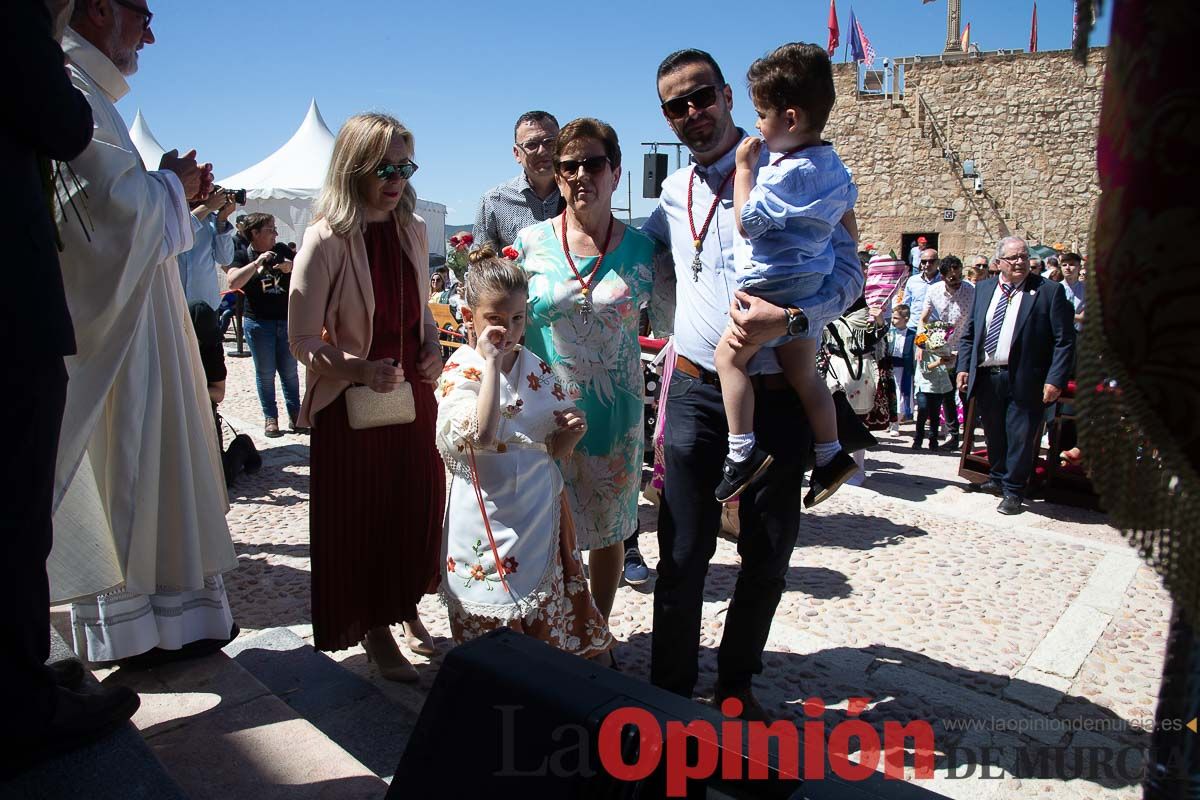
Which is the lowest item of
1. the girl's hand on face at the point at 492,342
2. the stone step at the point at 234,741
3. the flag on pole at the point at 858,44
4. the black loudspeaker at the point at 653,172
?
the stone step at the point at 234,741

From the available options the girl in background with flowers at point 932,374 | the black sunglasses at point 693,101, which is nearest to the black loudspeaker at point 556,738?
the black sunglasses at point 693,101

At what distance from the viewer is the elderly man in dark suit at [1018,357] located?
5.95 metres

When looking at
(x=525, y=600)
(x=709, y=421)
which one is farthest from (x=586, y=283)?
(x=525, y=600)

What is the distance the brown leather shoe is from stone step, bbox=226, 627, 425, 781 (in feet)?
3.47

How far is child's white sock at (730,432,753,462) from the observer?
2449 millimetres

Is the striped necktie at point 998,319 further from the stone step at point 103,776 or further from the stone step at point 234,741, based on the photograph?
the stone step at point 103,776

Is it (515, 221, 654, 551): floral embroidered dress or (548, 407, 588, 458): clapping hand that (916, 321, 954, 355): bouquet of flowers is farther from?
(548, 407, 588, 458): clapping hand

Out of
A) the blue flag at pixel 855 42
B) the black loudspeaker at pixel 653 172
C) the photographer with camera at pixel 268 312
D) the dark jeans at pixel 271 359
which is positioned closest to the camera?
the photographer with camera at pixel 268 312

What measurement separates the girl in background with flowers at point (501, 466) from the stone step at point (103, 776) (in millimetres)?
974

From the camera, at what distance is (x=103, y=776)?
5.93 feet

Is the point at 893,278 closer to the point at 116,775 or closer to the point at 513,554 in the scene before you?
the point at 513,554

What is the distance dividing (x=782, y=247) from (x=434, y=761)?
5.50 ft

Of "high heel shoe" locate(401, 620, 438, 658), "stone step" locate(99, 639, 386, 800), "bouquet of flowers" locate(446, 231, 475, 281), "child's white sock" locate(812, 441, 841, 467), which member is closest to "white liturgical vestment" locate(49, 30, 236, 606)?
"stone step" locate(99, 639, 386, 800)

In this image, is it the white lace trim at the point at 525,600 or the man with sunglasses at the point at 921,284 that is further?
the man with sunglasses at the point at 921,284
